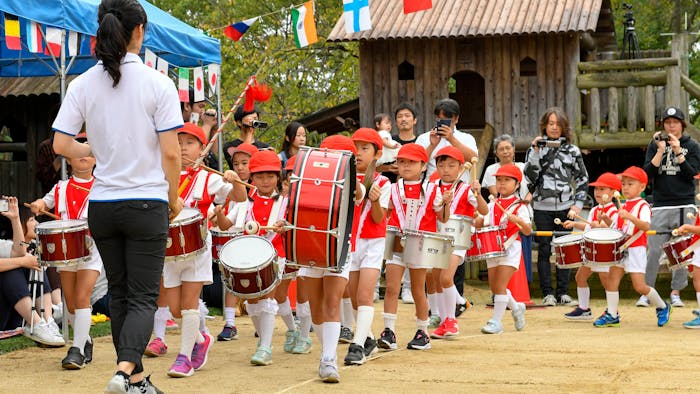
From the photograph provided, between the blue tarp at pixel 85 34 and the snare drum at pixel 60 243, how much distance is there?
7.80ft

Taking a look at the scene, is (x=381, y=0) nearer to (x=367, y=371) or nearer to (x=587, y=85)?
(x=587, y=85)

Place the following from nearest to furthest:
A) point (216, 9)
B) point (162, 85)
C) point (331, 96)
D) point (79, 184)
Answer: point (162, 85), point (79, 184), point (331, 96), point (216, 9)

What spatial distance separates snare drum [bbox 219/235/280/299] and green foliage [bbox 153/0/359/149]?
70.6 feet

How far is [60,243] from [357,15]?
20.7 ft

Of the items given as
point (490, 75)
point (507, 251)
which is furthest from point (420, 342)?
point (490, 75)

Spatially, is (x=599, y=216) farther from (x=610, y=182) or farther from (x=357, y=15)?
(x=357, y=15)

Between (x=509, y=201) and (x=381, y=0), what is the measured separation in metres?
10.1

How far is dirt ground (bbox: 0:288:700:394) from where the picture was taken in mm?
7555

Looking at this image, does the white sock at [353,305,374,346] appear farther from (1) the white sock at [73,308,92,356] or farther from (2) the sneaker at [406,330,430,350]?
(1) the white sock at [73,308,92,356]

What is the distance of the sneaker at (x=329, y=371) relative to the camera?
7648 mm

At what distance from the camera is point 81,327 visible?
8.75m

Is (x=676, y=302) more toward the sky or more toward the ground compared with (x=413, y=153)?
more toward the ground

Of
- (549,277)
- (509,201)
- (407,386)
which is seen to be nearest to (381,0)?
(549,277)

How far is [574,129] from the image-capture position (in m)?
18.7
